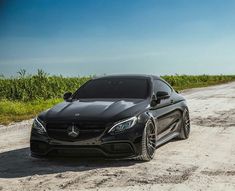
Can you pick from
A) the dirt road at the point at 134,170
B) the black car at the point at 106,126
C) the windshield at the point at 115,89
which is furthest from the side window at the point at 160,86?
the dirt road at the point at 134,170

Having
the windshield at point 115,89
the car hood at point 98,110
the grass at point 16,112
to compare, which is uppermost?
the windshield at point 115,89

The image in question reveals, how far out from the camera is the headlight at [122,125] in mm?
8008

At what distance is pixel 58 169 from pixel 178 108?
351 cm

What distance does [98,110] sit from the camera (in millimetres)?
8352

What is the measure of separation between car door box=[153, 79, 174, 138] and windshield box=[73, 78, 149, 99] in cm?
33

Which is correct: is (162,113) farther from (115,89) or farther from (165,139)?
(115,89)

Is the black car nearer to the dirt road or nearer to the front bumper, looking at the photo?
the front bumper

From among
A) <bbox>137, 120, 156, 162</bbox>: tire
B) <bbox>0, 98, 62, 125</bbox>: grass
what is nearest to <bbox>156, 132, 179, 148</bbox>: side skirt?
<bbox>137, 120, 156, 162</bbox>: tire

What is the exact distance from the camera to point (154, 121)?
28.9 feet

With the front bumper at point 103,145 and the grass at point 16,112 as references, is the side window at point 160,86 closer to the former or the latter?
the front bumper at point 103,145

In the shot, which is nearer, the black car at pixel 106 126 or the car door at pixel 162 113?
the black car at pixel 106 126

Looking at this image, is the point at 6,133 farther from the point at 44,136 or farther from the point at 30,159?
the point at 44,136

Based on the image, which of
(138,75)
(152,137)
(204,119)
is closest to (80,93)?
(138,75)

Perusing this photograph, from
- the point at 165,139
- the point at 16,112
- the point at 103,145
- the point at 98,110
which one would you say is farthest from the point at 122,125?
the point at 16,112
